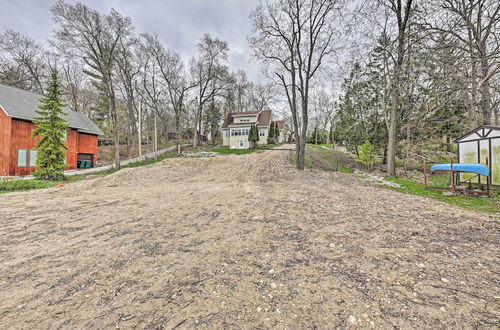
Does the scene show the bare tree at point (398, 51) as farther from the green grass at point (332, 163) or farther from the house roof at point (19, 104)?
the house roof at point (19, 104)

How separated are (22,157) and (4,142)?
1392 mm

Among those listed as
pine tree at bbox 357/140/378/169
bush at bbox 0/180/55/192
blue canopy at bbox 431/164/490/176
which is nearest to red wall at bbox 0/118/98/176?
bush at bbox 0/180/55/192

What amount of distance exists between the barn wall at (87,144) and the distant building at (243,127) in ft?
62.1

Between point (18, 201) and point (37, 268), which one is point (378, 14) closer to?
point (37, 268)

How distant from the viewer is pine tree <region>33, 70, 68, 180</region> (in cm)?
1252

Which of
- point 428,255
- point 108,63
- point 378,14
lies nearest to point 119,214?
point 428,255

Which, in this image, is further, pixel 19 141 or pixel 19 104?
pixel 19 104

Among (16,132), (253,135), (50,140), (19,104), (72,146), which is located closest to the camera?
(50,140)

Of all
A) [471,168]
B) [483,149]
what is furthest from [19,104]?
[483,149]

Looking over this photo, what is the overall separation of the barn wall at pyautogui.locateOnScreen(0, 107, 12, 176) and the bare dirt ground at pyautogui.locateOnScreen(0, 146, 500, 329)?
1494 centimetres

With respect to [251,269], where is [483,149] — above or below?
above

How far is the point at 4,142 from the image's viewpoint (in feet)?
48.5

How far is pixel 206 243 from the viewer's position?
11.2 ft

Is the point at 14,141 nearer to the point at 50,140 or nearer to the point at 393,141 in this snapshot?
the point at 50,140
